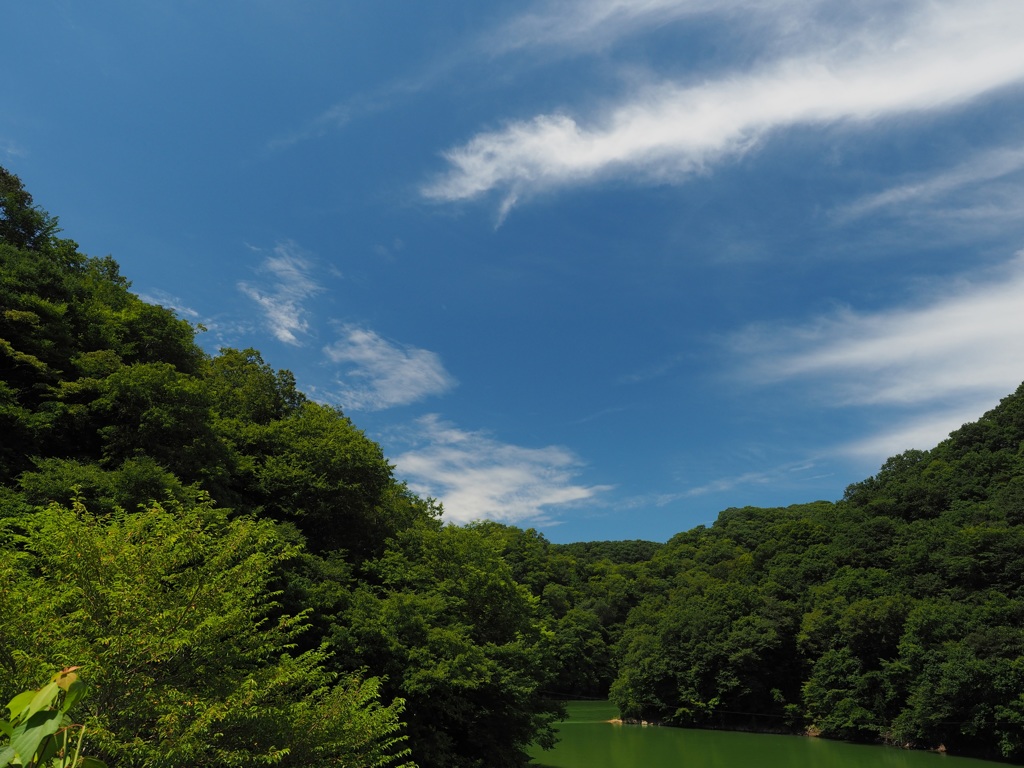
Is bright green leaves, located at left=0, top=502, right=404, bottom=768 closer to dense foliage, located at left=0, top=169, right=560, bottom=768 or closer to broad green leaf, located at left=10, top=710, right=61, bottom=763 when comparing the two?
dense foliage, located at left=0, top=169, right=560, bottom=768

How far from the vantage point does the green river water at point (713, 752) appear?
28.4 metres

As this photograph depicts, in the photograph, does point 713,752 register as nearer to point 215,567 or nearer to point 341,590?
point 341,590

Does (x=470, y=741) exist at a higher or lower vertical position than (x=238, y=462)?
lower

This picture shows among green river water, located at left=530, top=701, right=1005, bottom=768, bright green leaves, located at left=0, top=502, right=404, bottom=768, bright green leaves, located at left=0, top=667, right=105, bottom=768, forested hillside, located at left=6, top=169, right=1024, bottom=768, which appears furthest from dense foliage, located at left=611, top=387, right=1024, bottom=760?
bright green leaves, located at left=0, top=667, right=105, bottom=768

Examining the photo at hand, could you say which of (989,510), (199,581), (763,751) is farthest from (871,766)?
(199,581)

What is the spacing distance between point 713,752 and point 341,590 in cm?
2391

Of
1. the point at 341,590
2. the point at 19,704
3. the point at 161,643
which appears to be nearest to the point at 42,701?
the point at 19,704

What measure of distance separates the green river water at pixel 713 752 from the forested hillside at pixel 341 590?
180 centimetres

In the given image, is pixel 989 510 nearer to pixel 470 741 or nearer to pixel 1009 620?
pixel 1009 620

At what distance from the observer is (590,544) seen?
83000mm

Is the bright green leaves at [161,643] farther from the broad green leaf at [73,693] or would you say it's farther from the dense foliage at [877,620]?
the dense foliage at [877,620]

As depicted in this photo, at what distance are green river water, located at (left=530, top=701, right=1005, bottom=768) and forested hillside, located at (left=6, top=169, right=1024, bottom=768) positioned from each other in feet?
5.92

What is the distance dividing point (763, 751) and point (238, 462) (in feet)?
92.6

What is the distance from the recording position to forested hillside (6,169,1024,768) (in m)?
7.50
